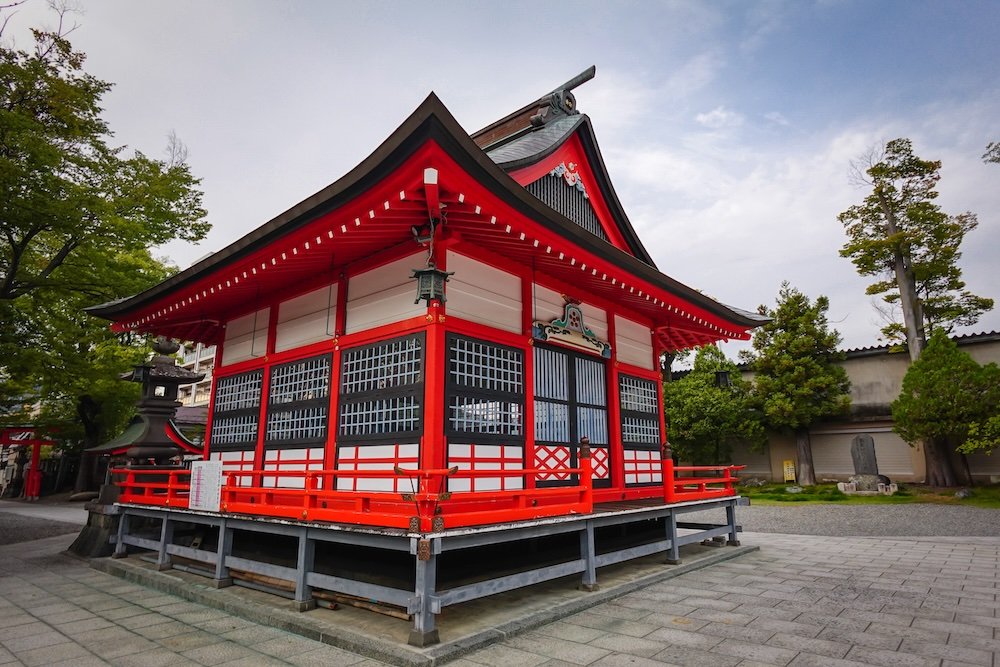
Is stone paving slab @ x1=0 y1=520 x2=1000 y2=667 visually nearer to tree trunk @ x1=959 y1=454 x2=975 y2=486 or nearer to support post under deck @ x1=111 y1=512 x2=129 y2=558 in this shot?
support post under deck @ x1=111 y1=512 x2=129 y2=558

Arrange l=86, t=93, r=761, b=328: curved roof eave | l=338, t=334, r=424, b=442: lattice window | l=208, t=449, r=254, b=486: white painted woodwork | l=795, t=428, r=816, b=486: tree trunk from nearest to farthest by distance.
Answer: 1. l=86, t=93, r=761, b=328: curved roof eave
2. l=338, t=334, r=424, b=442: lattice window
3. l=208, t=449, r=254, b=486: white painted woodwork
4. l=795, t=428, r=816, b=486: tree trunk

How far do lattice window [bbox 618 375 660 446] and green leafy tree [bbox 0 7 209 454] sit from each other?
11.3 metres

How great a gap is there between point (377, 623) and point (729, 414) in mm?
20948

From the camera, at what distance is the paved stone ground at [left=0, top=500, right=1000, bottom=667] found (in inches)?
195

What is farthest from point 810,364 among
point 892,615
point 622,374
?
point 892,615

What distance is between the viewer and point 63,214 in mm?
10398

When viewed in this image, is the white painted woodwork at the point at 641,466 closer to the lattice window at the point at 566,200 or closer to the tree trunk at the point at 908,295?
the lattice window at the point at 566,200

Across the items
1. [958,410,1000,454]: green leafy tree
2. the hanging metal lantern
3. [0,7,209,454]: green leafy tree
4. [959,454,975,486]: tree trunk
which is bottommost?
[959,454,975,486]: tree trunk

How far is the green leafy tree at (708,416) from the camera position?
23516mm

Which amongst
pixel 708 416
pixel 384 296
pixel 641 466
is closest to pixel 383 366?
pixel 384 296

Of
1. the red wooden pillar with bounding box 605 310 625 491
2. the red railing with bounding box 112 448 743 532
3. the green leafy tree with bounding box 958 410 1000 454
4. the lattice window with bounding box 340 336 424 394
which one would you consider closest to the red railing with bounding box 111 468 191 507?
the red railing with bounding box 112 448 743 532

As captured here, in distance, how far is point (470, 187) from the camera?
6055mm

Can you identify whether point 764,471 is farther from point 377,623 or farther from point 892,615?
point 377,623

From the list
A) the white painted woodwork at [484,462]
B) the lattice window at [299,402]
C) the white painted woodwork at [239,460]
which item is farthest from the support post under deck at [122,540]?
the white painted woodwork at [484,462]
